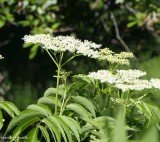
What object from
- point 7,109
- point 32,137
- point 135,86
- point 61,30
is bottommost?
point 32,137

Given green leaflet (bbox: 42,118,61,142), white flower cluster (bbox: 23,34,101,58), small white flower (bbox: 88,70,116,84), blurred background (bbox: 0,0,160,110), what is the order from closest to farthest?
green leaflet (bbox: 42,118,61,142) → small white flower (bbox: 88,70,116,84) → white flower cluster (bbox: 23,34,101,58) → blurred background (bbox: 0,0,160,110)

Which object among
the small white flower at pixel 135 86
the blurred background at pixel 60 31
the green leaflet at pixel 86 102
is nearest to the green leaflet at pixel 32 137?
the green leaflet at pixel 86 102

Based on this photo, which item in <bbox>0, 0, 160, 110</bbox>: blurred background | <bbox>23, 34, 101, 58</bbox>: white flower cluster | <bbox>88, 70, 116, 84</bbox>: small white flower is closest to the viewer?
<bbox>88, 70, 116, 84</bbox>: small white flower

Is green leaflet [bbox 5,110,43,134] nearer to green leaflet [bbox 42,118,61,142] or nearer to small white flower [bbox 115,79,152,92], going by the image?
green leaflet [bbox 42,118,61,142]

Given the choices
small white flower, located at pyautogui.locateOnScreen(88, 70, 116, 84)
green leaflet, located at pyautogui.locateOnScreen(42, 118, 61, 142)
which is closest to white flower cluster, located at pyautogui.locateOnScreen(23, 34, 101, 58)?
small white flower, located at pyautogui.locateOnScreen(88, 70, 116, 84)

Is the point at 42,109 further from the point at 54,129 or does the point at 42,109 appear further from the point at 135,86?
the point at 135,86

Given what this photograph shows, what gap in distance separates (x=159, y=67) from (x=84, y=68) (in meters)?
1.48

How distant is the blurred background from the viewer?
5324 millimetres

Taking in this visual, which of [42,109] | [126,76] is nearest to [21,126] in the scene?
[42,109]

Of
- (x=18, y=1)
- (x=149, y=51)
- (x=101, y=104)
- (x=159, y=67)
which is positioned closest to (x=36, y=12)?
(x=18, y=1)

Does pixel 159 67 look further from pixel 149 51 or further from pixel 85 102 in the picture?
pixel 85 102

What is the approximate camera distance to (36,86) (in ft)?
21.0

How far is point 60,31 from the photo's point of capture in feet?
19.9

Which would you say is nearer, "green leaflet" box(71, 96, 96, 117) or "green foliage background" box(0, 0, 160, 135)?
"green leaflet" box(71, 96, 96, 117)
